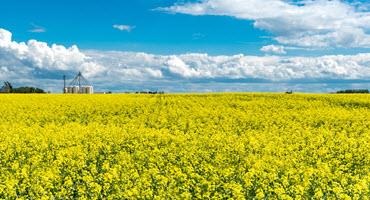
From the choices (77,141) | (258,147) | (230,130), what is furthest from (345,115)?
(77,141)

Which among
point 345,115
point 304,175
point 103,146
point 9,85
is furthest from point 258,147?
point 9,85

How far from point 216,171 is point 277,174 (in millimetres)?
1491

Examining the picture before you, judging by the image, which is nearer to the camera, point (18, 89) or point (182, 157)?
point (182, 157)

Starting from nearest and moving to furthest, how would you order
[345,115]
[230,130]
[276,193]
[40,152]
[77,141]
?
[276,193] → [40,152] → [77,141] → [230,130] → [345,115]

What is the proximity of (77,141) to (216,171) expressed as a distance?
851 centimetres

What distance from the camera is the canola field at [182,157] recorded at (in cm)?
1182

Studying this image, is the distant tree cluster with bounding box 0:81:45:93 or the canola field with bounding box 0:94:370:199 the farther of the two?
the distant tree cluster with bounding box 0:81:45:93

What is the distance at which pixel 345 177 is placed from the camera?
13.7 metres

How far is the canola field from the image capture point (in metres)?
11.8

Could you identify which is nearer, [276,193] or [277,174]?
[276,193]

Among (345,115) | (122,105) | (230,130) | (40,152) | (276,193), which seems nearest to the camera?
(276,193)

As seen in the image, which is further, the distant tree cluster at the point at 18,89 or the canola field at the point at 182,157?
the distant tree cluster at the point at 18,89

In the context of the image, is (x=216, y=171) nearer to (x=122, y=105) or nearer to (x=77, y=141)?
(x=77, y=141)

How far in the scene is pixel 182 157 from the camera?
54.4 feet
